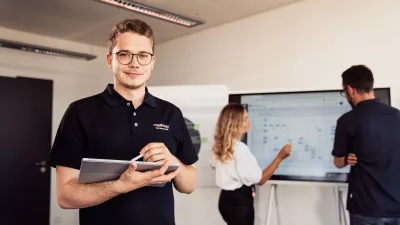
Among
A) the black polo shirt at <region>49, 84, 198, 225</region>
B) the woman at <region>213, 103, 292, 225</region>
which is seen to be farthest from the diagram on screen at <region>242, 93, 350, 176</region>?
the black polo shirt at <region>49, 84, 198, 225</region>

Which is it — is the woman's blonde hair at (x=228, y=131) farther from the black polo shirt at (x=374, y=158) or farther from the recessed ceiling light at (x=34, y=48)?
the recessed ceiling light at (x=34, y=48)

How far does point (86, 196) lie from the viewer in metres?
1.15

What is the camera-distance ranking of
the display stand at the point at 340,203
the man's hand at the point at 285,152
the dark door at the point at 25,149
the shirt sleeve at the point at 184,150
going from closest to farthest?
1. the shirt sleeve at the point at 184,150
2. the display stand at the point at 340,203
3. the man's hand at the point at 285,152
4. the dark door at the point at 25,149

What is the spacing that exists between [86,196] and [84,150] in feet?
0.58

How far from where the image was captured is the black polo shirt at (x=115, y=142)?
125 centimetres

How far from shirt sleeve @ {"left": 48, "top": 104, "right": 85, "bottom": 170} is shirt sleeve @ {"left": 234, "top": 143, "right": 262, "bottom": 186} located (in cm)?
184

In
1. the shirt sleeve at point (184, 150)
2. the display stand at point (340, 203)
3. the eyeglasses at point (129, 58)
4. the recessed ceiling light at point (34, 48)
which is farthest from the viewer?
the recessed ceiling light at point (34, 48)

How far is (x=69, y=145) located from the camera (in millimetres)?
1229

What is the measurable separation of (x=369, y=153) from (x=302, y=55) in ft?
5.64

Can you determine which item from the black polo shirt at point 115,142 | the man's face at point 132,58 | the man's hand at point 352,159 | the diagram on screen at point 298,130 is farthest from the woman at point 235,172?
the man's face at point 132,58

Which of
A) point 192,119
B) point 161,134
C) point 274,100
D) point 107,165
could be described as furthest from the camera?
point 192,119

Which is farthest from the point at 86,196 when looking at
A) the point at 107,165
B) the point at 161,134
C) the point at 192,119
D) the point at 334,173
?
the point at 192,119

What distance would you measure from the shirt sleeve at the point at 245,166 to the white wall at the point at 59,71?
2777 millimetres

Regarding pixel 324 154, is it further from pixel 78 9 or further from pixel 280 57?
pixel 78 9
